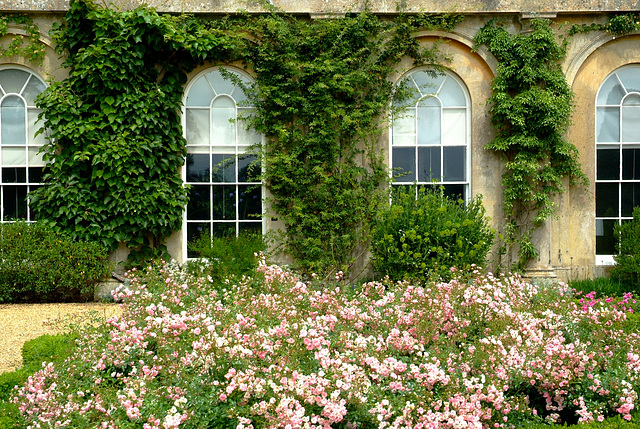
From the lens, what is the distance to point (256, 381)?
2.76 m

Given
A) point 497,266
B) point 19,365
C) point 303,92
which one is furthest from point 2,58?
point 497,266

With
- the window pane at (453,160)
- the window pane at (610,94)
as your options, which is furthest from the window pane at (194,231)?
the window pane at (610,94)

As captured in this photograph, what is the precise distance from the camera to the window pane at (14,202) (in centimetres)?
790

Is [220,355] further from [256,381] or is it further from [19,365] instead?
[19,365]

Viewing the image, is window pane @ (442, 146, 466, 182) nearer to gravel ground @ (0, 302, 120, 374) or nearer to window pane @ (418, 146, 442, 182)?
window pane @ (418, 146, 442, 182)

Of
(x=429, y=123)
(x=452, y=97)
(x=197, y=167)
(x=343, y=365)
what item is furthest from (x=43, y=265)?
(x=452, y=97)

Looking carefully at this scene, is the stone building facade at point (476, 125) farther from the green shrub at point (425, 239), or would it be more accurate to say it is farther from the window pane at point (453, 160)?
the green shrub at point (425, 239)

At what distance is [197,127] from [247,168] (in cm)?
95

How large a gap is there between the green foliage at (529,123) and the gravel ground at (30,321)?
18.3ft

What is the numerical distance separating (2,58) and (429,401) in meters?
7.78

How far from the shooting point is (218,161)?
8.08 meters

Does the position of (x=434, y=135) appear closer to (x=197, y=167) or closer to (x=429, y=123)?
Result: (x=429, y=123)

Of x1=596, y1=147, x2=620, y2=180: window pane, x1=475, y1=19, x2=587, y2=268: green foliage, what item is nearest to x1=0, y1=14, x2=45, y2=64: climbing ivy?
x1=475, y1=19, x2=587, y2=268: green foliage

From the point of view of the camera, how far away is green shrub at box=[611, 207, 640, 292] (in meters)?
7.54
